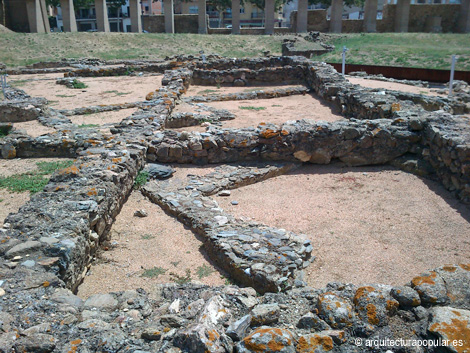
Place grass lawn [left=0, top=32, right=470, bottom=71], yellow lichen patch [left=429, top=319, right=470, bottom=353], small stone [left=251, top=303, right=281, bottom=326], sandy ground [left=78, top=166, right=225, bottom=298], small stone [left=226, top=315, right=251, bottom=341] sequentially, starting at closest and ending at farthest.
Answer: yellow lichen patch [left=429, top=319, right=470, bottom=353]
small stone [left=226, top=315, right=251, bottom=341]
small stone [left=251, top=303, right=281, bottom=326]
sandy ground [left=78, top=166, right=225, bottom=298]
grass lawn [left=0, top=32, right=470, bottom=71]

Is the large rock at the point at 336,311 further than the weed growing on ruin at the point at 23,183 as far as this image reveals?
No

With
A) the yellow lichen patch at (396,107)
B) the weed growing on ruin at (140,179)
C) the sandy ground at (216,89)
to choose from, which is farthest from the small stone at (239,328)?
the sandy ground at (216,89)

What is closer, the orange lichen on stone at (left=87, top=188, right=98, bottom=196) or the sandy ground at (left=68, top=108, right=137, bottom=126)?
the orange lichen on stone at (left=87, top=188, right=98, bottom=196)

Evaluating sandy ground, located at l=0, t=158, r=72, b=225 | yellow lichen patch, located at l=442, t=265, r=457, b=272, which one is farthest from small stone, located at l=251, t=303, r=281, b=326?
sandy ground, located at l=0, t=158, r=72, b=225

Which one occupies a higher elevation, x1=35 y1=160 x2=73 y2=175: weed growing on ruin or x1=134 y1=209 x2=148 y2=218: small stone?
x1=35 y1=160 x2=73 y2=175: weed growing on ruin

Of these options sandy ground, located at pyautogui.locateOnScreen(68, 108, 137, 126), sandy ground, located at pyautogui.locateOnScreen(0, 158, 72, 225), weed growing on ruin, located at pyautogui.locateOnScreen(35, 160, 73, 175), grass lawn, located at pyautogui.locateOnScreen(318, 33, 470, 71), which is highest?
grass lawn, located at pyautogui.locateOnScreen(318, 33, 470, 71)

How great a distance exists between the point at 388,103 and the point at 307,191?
4.59 meters

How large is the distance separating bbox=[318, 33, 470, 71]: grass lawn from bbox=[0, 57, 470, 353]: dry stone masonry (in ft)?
45.5

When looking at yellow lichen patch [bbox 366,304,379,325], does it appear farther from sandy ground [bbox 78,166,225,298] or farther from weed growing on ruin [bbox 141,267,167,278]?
weed growing on ruin [bbox 141,267,167,278]

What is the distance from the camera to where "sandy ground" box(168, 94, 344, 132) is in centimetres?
1036

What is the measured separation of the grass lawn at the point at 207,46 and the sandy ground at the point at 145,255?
65.2ft

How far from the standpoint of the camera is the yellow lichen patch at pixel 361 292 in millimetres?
2978

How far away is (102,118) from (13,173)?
13.9ft

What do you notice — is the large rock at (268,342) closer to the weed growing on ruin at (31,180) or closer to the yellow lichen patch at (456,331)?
the yellow lichen patch at (456,331)
